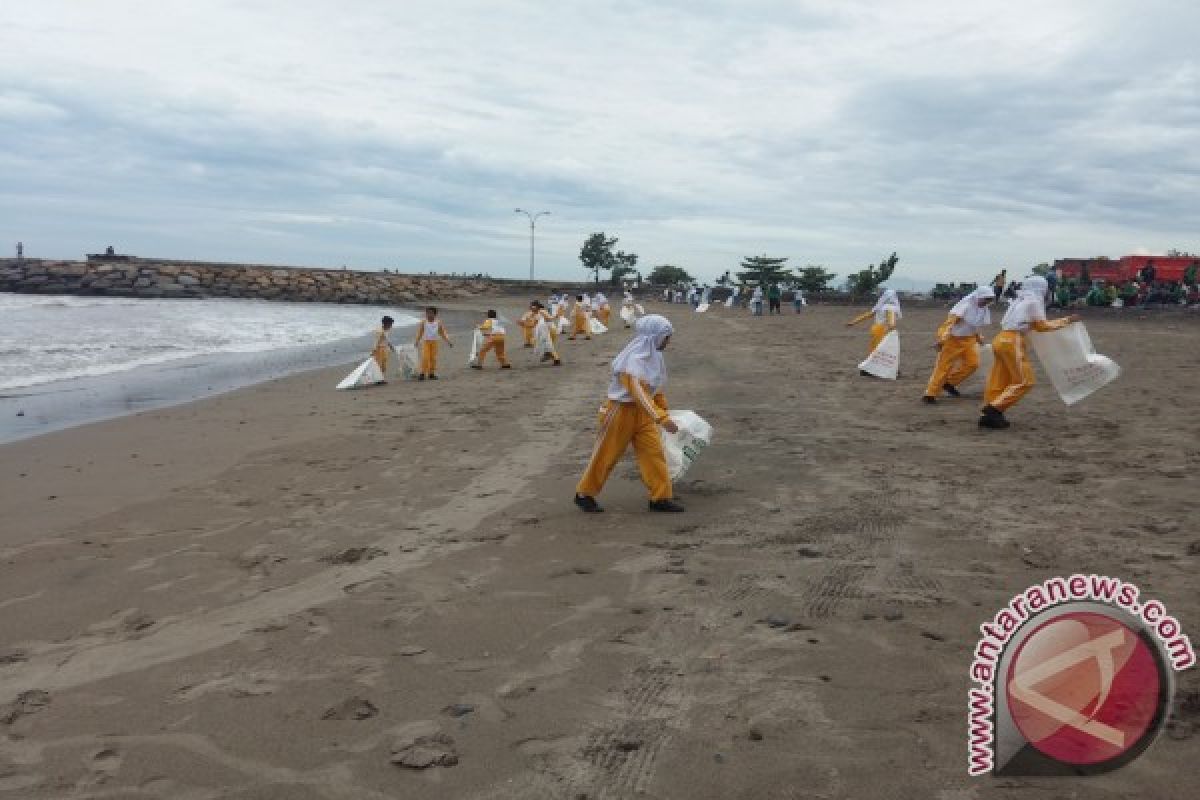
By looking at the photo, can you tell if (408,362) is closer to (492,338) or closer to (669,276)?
(492,338)

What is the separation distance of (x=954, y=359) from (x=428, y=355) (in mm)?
9274

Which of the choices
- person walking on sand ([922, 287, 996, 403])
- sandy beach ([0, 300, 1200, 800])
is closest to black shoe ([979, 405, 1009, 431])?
sandy beach ([0, 300, 1200, 800])

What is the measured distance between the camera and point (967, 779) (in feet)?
8.93

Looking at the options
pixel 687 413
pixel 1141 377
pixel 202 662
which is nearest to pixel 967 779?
pixel 202 662

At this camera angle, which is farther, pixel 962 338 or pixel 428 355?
pixel 428 355

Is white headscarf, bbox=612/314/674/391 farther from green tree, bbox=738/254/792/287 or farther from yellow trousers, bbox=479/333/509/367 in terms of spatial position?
green tree, bbox=738/254/792/287

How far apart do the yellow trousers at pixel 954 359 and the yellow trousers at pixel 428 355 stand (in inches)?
350

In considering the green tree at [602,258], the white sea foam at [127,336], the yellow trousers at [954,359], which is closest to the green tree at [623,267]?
the green tree at [602,258]

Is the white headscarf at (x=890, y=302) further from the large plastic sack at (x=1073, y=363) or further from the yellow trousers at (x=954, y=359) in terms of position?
the large plastic sack at (x=1073, y=363)

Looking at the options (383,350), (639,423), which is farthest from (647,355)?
(383,350)

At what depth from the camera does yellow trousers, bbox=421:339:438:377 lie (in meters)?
15.8

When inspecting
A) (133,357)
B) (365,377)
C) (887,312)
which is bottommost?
(133,357)

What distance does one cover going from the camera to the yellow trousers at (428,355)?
51.8ft

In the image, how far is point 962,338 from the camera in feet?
37.4
